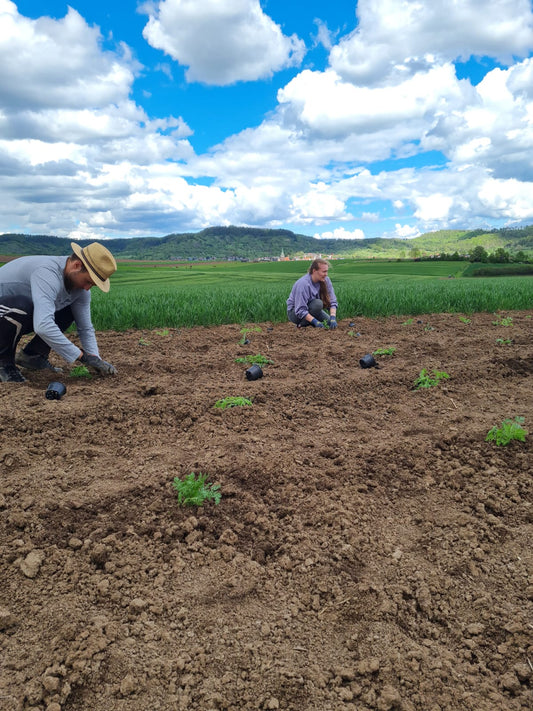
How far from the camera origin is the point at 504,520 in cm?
266

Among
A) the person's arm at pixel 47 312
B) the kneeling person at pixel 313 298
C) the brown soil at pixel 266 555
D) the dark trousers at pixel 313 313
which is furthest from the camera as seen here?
the dark trousers at pixel 313 313

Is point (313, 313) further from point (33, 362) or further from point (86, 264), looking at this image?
point (33, 362)

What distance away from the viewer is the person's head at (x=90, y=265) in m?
4.66

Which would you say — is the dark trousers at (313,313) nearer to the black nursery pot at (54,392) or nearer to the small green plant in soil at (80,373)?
the small green plant in soil at (80,373)

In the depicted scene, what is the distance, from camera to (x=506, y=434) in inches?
132

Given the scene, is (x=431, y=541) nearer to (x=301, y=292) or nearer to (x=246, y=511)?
(x=246, y=511)

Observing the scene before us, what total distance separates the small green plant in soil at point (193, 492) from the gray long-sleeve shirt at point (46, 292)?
254cm

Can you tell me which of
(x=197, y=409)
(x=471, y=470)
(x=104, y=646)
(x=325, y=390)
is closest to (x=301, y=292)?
(x=325, y=390)

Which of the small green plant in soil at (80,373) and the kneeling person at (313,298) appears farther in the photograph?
the kneeling person at (313,298)

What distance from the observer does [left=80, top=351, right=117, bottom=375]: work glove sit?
17.2ft

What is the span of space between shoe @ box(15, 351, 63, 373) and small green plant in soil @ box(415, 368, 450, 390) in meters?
4.54

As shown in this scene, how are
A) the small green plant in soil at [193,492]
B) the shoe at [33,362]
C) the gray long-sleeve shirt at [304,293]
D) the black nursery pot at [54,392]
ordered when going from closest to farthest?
the small green plant in soil at [193,492] < the black nursery pot at [54,392] < the shoe at [33,362] < the gray long-sleeve shirt at [304,293]

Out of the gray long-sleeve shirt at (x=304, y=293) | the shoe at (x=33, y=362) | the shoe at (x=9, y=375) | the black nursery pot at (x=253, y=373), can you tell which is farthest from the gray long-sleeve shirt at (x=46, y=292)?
the gray long-sleeve shirt at (x=304, y=293)

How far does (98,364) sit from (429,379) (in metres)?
3.97
